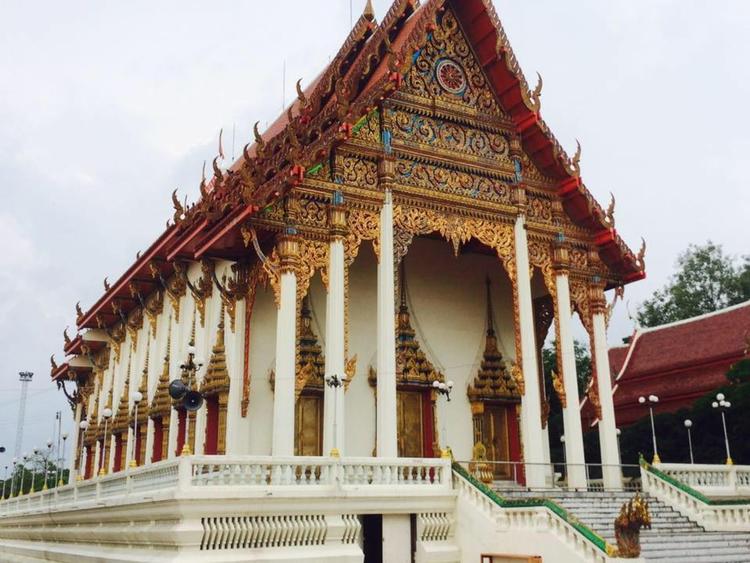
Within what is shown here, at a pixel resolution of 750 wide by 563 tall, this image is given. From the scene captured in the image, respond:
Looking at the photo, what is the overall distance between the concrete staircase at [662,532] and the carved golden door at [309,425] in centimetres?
298

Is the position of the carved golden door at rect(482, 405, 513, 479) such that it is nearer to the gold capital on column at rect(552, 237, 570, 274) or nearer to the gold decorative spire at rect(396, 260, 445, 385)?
the gold decorative spire at rect(396, 260, 445, 385)

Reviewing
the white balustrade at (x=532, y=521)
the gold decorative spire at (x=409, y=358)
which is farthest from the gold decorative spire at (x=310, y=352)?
the white balustrade at (x=532, y=521)

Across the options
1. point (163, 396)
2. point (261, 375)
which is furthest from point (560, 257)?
point (163, 396)

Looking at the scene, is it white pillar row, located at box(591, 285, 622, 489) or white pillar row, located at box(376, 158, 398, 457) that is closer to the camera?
white pillar row, located at box(376, 158, 398, 457)

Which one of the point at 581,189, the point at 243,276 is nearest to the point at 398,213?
the point at 243,276

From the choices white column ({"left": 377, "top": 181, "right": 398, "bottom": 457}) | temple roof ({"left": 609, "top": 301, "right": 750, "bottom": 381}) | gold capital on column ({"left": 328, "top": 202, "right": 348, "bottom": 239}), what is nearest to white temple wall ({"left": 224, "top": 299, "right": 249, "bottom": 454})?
gold capital on column ({"left": 328, "top": 202, "right": 348, "bottom": 239})

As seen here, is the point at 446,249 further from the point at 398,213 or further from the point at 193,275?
the point at 193,275

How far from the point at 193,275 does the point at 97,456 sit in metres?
8.24

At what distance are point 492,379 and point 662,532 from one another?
4982 mm

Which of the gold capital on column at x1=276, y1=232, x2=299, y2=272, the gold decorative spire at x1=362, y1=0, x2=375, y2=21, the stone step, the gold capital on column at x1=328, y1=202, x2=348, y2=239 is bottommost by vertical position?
the stone step

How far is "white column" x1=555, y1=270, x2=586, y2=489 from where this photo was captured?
13.0 meters

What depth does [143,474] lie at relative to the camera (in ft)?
33.0

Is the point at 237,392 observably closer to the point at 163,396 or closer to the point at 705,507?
the point at 163,396

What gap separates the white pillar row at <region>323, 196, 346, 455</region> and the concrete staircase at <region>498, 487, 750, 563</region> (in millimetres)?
2757
